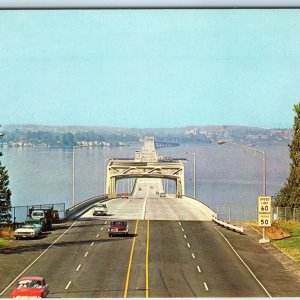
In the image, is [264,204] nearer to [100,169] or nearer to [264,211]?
[264,211]

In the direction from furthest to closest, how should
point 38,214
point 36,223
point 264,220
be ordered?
point 38,214 → point 36,223 → point 264,220

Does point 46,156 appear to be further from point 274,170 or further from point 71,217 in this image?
point 274,170

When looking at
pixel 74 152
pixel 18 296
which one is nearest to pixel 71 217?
pixel 74 152

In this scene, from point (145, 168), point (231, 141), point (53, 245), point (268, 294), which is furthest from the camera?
point (145, 168)

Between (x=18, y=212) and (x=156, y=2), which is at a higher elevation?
(x=156, y=2)

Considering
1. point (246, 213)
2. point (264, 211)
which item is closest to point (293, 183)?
point (246, 213)

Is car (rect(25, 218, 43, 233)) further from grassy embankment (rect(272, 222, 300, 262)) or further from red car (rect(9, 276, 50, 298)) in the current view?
grassy embankment (rect(272, 222, 300, 262))
